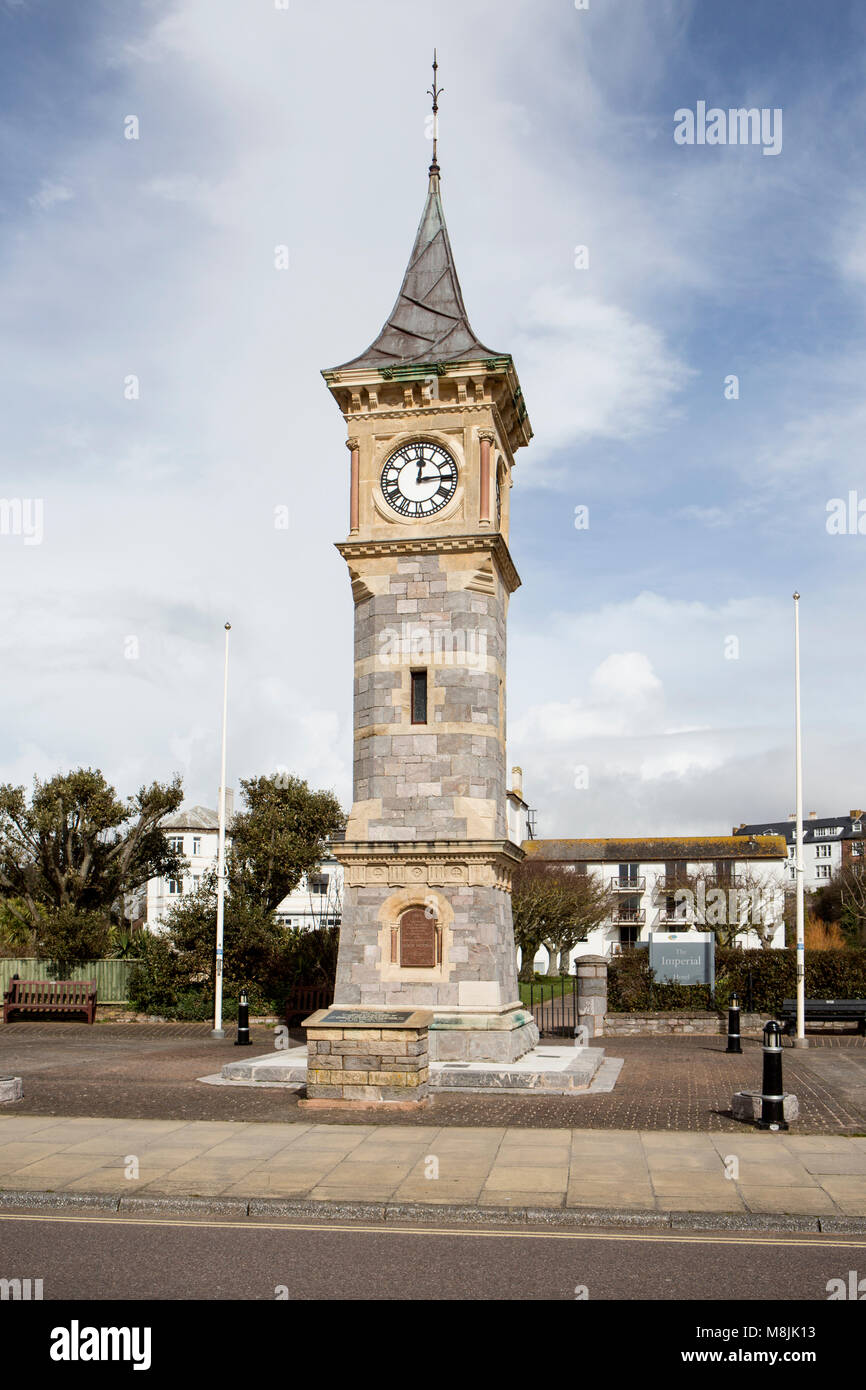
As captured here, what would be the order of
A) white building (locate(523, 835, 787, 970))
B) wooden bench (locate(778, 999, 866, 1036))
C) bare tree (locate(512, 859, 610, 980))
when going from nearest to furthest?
wooden bench (locate(778, 999, 866, 1036))
bare tree (locate(512, 859, 610, 980))
white building (locate(523, 835, 787, 970))

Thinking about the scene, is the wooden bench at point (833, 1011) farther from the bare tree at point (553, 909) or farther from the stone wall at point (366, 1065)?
the bare tree at point (553, 909)

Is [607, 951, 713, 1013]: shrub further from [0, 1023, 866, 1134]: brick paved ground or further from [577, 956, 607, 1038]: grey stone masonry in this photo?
[0, 1023, 866, 1134]: brick paved ground

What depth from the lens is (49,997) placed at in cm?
3206

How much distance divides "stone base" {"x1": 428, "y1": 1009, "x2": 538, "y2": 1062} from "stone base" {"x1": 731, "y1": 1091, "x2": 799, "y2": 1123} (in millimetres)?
6071

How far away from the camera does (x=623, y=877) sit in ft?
264

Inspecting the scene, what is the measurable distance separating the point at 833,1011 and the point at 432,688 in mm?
13955

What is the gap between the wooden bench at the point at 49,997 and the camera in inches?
1242

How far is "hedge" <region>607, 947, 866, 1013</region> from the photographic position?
30.8 metres

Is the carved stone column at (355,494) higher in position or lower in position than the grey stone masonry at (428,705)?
higher

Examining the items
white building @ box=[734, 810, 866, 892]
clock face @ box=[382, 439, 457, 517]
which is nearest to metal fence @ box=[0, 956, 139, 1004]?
clock face @ box=[382, 439, 457, 517]

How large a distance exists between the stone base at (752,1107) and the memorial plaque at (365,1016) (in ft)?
14.8

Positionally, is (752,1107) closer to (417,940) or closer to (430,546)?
(417,940)

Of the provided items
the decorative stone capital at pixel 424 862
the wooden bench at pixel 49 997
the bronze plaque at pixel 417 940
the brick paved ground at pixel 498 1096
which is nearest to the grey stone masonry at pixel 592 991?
the brick paved ground at pixel 498 1096

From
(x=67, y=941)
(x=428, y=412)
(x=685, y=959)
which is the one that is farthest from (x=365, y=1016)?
(x=67, y=941)
